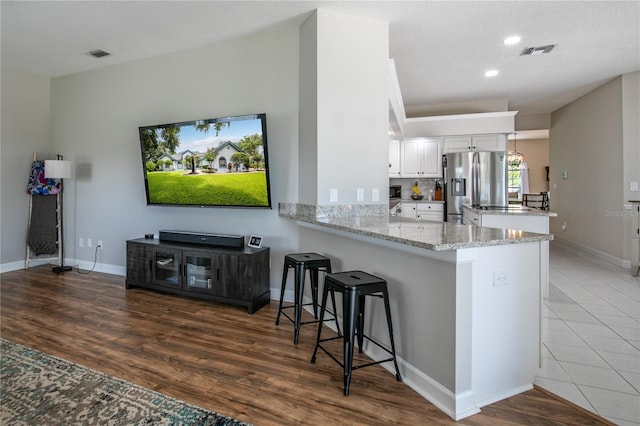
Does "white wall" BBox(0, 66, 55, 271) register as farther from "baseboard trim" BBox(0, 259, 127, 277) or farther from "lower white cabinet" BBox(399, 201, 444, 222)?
"lower white cabinet" BBox(399, 201, 444, 222)

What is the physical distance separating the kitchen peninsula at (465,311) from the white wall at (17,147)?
17.0 feet

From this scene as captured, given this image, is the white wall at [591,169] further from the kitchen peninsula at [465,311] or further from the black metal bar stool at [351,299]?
the black metal bar stool at [351,299]

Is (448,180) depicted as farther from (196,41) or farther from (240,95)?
(196,41)

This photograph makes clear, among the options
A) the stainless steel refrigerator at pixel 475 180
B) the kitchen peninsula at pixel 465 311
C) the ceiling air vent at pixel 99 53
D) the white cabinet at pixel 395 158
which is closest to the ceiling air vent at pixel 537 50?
the stainless steel refrigerator at pixel 475 180

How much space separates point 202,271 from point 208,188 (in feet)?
2.97

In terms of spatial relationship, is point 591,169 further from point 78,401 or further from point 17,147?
point 17,147

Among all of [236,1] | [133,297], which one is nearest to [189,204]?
[133,297]

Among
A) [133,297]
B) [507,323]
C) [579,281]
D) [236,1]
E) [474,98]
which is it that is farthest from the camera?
[474,98]

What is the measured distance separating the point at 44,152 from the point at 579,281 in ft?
24.8

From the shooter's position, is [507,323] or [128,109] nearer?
[507,323]

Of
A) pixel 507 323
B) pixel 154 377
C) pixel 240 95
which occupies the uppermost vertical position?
pixel 240 95

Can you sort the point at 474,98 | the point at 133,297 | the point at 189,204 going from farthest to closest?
the point at 474,98, the point at 189,204, the point at 133,297

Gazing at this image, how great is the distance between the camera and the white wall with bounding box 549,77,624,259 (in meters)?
5.18

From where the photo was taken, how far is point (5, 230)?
4.62 metres
